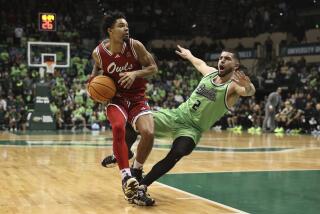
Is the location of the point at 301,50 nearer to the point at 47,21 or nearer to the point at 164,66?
the point at 164,66

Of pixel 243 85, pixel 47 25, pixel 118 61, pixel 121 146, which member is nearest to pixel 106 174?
pixel 121 146

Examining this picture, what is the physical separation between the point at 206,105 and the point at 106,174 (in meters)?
2.24

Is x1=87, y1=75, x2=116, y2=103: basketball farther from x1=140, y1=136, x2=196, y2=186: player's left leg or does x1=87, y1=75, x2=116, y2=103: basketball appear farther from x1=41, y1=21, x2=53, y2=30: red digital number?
x1=41, y1=21, x2=53, y2=30: red digital number

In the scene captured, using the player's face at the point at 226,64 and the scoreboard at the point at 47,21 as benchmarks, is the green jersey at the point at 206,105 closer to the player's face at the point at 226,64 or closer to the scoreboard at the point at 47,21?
the player's face at the point at 226,64

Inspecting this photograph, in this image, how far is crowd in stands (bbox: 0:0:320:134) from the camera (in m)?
18.6

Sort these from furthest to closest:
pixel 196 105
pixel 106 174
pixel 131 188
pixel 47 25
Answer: pixel 47 25 → pixel 106 174 → pixel 196 105 → pixel 131 188

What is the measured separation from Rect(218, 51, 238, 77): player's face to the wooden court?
116cm

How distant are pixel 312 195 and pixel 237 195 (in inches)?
28.0

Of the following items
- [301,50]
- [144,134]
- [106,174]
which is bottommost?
[106,174]

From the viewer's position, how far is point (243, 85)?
4.83 meters

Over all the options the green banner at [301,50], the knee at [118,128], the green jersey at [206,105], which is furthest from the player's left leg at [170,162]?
the green banner at [301,50]

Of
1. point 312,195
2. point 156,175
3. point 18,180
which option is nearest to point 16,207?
point 156,175

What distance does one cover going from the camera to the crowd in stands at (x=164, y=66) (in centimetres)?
1862

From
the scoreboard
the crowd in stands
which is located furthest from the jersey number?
the scoreboard
